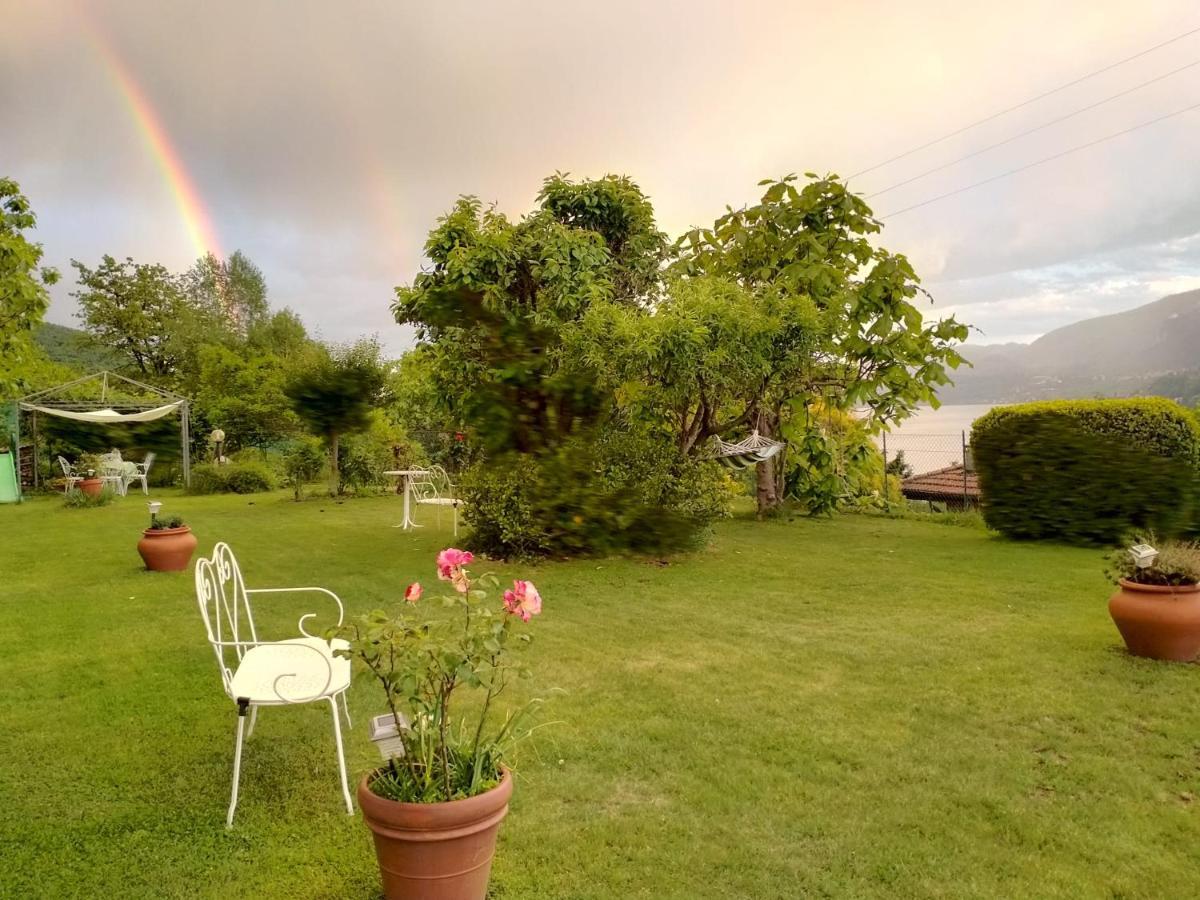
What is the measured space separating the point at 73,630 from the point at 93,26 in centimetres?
1077

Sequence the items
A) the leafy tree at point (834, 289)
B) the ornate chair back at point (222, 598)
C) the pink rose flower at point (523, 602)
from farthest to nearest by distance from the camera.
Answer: the leafy tree at point (834, 289) → the ornate chair back at point (222, 598) → the pink rose flower at point (523, 602)

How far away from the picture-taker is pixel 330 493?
15203 mm

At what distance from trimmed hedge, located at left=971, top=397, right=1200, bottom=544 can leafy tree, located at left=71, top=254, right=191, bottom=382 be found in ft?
97.5

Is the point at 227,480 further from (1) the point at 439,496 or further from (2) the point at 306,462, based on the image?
(1) the point at 439,496

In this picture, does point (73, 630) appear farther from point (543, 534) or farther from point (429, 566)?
point (543, 534)

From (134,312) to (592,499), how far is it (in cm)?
2909

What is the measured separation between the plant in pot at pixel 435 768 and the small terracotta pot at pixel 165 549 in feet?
19.2

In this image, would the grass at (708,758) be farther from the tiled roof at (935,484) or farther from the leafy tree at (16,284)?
the tiled roof at (935,484)

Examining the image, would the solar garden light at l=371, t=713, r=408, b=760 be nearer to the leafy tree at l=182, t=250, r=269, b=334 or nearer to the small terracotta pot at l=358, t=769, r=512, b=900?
the small terracotta pot at l=358, t=769, r=512, b=900

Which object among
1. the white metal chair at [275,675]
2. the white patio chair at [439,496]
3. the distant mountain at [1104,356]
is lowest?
the white metal chair at [275,675]

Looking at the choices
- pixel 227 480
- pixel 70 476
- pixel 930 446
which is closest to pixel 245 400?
pixel 227 480

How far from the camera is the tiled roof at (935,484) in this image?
575 inches

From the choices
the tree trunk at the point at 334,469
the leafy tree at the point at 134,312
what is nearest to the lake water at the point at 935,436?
the tree trunk at the point at 334,469

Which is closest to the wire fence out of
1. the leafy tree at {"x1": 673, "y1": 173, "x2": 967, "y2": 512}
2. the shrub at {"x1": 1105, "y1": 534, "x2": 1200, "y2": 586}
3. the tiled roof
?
the tiled roof
